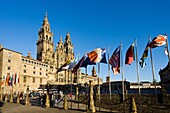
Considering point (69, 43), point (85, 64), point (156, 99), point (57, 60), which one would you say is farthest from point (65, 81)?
point (156, 99)

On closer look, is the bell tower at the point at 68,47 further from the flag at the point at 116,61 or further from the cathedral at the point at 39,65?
the flag at the point at 116,61

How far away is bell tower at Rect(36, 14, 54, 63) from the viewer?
8819 cm

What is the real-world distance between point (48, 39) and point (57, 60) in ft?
44.7

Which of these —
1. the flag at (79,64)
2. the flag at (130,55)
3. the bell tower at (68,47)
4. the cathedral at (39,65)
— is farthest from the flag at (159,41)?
the bell tower at (68,47)

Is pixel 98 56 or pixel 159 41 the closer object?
pixel 159 41

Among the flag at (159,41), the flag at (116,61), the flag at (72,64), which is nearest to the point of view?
the flag at (159,41)

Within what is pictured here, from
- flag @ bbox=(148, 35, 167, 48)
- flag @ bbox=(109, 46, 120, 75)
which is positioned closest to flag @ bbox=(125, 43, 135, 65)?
flag @ bbox=(109, 46, 120, 75)

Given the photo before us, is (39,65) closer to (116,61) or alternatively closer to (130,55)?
(116,61)

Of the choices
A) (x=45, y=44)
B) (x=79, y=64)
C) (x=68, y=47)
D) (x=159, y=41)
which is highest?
(x=68, y=47)

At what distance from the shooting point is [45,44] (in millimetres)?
91125

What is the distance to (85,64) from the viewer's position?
A: 78.7 ft

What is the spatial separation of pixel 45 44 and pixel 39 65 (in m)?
17.5

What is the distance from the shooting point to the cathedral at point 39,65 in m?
60.3

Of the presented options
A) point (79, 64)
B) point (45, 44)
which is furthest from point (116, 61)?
point (45, 44)
